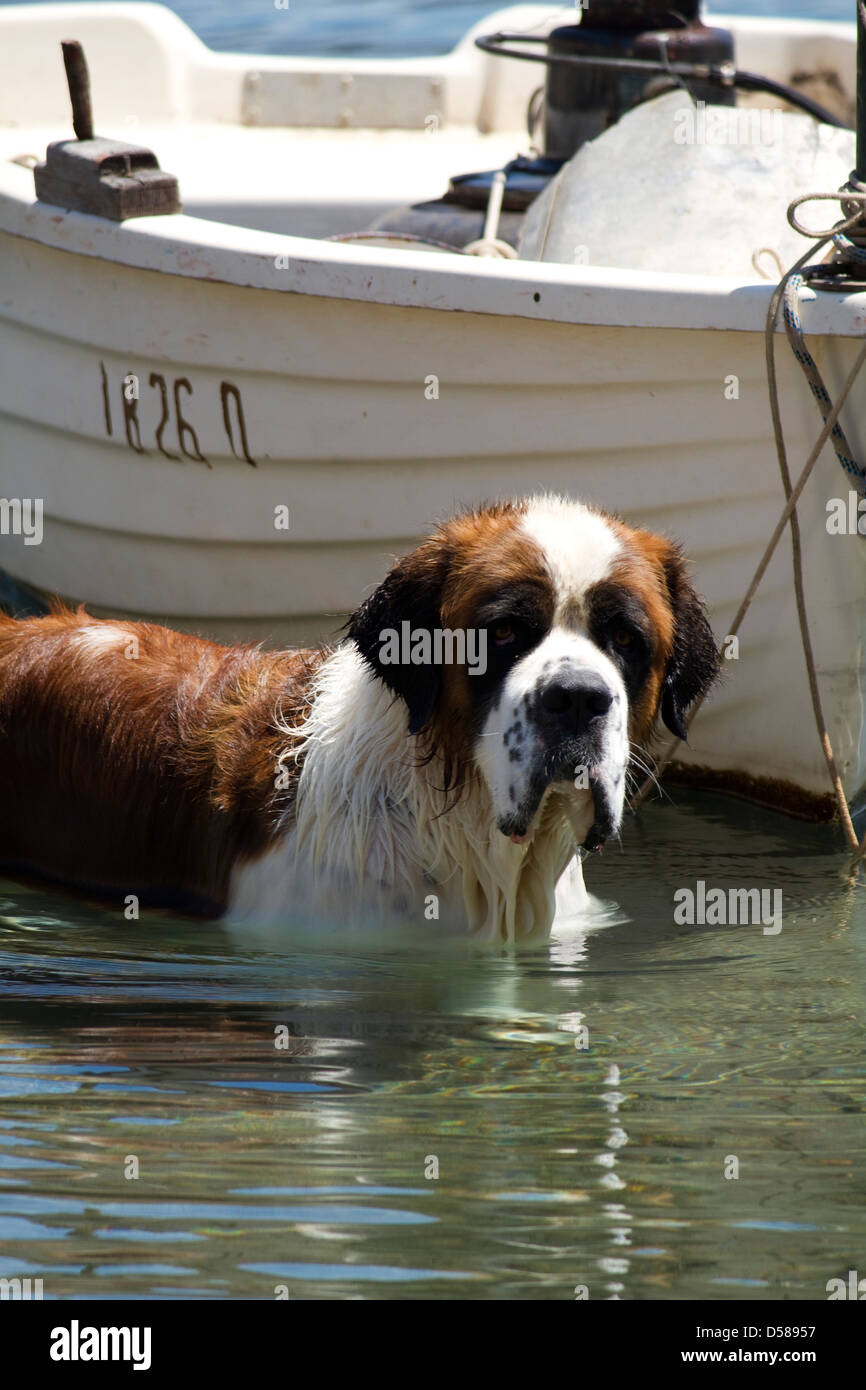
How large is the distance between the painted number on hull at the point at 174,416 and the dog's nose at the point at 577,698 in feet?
7.36

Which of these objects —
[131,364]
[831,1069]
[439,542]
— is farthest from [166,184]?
[831,1069]

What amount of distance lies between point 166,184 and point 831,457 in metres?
2.28

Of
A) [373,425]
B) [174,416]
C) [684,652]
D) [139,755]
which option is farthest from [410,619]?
[174,416]

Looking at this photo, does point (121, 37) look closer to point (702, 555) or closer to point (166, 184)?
point (166, 184)

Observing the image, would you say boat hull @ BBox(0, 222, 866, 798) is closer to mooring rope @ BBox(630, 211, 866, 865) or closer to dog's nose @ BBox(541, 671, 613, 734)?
mooring rope @ BBox(630, 211, 866, 865)

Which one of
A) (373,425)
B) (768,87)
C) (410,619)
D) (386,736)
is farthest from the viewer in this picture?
(768,87)

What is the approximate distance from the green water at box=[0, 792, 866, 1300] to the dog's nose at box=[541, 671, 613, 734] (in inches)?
29.0

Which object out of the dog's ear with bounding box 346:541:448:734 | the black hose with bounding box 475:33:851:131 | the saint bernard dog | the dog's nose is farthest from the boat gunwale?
the black hose with bounding box 475:33:851:131

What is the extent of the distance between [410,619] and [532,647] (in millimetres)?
334

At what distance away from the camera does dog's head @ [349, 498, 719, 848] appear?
3746 millimetres

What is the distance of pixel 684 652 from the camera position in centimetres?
421

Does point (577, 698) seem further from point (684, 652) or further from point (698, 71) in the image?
point (698, 71)

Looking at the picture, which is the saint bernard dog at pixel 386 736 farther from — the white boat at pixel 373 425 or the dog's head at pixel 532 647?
the white boat at pixel 373 425

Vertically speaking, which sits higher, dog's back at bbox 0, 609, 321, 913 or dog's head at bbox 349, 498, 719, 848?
dog's head at bbox 349, 498, 719, 848
